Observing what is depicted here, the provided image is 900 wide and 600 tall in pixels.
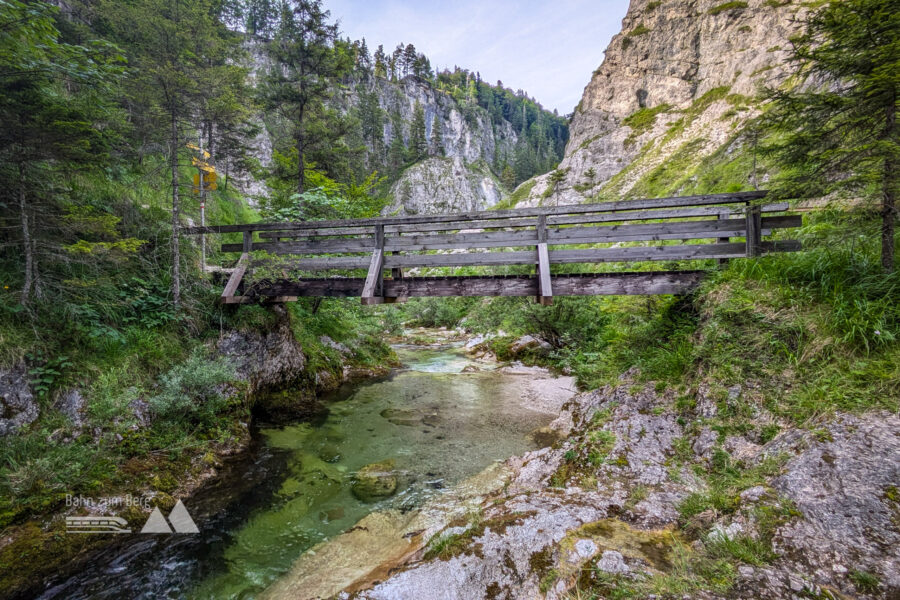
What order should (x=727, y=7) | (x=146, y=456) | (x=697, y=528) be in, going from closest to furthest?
(x=697, y=528) → (x=146, y=456) → (x=727, y=7)

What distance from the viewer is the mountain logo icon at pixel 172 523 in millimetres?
4883

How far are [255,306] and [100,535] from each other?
17.0ft

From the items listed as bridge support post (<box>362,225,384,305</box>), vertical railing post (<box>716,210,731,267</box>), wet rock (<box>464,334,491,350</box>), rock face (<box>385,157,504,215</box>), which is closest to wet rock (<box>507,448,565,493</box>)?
bridge support post (<box>362,225,384,305</box>)

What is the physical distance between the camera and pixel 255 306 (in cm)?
880

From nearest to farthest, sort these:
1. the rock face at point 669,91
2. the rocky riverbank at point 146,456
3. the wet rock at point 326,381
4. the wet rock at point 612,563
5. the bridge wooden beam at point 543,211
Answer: the wet rock at point 612,563 < the rocky riverbank at point 146,456 < the bridge wooden beam at point 543,211 < the wet rock at point 326,381 < the rock face at point 669,91

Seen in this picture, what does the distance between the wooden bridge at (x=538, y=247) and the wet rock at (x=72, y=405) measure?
283 cm

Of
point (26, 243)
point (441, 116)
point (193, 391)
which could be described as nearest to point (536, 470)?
point (193, 391)

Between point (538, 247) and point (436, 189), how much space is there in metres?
73.3

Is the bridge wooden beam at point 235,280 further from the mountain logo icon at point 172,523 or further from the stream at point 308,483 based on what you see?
the mountain logo icon at point 172,523

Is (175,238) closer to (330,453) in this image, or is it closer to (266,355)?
(266,355)

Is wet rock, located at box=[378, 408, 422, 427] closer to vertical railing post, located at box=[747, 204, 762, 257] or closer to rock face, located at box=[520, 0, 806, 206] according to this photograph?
vertical railing post, located at box=[747, 204, 762, 257]

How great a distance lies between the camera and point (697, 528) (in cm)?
306

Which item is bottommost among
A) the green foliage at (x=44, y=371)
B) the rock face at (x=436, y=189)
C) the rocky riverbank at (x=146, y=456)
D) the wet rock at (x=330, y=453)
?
the wet rock at (x=330, y=453)

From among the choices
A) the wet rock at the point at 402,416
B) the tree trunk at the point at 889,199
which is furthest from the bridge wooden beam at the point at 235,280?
the tree trunk at the point at 889,199
